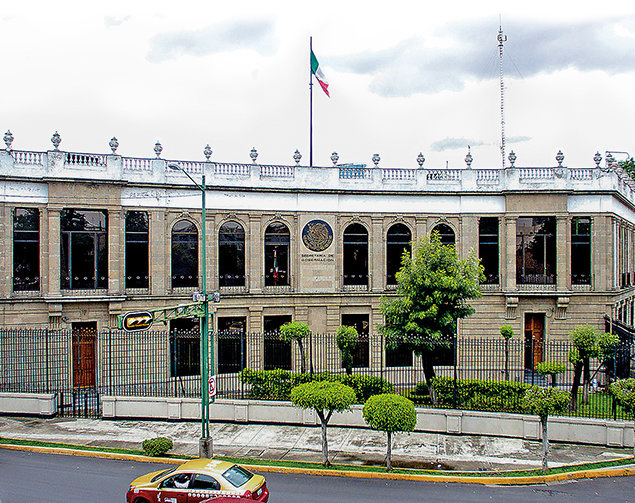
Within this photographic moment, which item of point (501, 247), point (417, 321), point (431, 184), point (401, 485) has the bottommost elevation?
point (401, 485)

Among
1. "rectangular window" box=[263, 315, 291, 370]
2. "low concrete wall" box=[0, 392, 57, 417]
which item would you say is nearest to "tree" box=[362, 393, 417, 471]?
"low concrete wall" box=[0, 392, 57, 417]

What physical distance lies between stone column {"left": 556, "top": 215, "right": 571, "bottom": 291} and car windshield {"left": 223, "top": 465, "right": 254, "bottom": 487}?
77.4 ft

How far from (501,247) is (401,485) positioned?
19.2 metres

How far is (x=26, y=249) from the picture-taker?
28062 mm

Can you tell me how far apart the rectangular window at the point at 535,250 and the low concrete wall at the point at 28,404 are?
24.2m

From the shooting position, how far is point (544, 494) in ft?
50.7

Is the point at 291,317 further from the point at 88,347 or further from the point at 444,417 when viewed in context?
the point at 444,417

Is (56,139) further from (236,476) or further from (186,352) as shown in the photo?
(236,476)

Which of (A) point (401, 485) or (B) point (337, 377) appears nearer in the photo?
(A) point (401, 485)

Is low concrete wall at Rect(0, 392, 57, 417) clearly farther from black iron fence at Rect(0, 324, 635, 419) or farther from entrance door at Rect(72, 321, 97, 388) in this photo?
entrance door at Rect(72, 321, 97, 388)

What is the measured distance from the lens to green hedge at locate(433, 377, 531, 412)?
21.2 meters

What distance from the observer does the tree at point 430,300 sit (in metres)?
23.0

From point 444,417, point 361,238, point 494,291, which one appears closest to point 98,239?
point 361,238

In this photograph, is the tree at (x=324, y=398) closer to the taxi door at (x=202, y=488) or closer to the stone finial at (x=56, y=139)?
the taxi door at (x=202, y=488)
